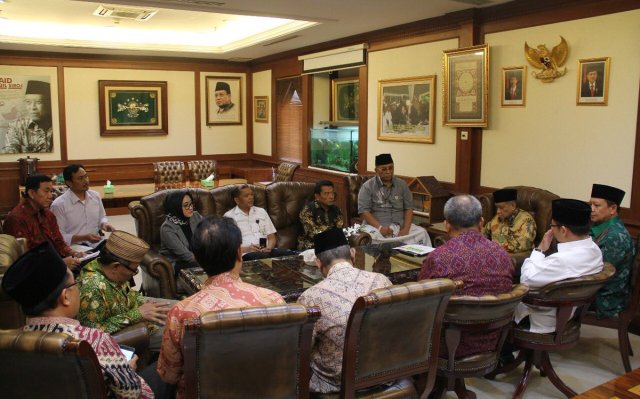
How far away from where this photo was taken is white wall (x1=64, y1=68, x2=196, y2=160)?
9.70 metres

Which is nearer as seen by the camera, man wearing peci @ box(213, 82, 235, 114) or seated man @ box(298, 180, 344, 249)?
seated man @ box(298, 180, 344, 249)

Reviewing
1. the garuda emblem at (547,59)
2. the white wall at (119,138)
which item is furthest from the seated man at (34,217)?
the white wall at (119,138)

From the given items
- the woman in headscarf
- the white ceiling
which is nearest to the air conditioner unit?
the white ceiling

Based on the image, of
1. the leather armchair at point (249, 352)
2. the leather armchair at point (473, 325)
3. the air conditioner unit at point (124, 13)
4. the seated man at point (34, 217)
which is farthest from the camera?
the air conditioner unit at point (124, 13)

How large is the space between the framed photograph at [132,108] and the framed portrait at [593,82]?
775 centimetres

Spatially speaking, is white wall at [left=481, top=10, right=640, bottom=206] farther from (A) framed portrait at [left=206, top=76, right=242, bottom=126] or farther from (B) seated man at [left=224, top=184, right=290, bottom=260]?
(A) framed portrait at [left=206, top=76, right=242, bottom=126]

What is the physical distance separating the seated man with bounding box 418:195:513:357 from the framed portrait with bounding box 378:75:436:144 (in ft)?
11.7

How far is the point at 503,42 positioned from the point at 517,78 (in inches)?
16.0

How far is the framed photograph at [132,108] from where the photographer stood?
9.92 metres

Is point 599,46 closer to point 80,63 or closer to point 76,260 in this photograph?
point 76,260

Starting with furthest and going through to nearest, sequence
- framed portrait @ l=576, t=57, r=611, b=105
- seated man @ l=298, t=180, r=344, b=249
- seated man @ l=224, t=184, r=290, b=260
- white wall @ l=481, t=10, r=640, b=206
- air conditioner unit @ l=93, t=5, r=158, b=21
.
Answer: air conditioner unit @ l=93, t=5, r=158, b=21 < seated man @ l=298, t=180, r=344, b=249 < seated man @ l=224, t=184, r=290, b=260 < framed portrait @ l=576, t=57, r=611, b=105 < white wall @ l=481, t=10, r=640, b=206

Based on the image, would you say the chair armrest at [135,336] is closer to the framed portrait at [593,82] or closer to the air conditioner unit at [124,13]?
the framed portrait at [593,82]

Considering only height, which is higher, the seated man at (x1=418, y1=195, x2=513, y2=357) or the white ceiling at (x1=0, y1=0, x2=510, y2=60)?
the white ceiling at (x1=0, y1=0, x2=510, y2=60)

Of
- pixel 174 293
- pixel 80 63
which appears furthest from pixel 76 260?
pixel 80 63
